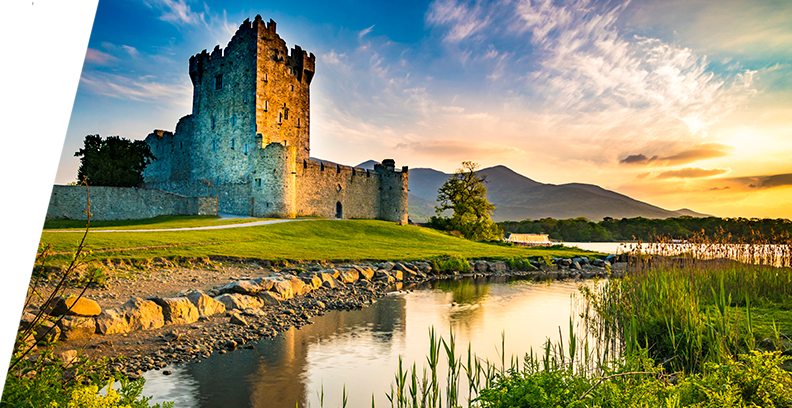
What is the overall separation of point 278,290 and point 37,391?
8460 mm

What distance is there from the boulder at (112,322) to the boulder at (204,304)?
151 centimetres

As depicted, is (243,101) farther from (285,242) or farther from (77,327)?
(77,327)

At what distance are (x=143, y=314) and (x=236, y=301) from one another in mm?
2119

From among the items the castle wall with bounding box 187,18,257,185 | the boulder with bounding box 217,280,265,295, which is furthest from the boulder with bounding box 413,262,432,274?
the castle wall with bounding box 187,18,257,185

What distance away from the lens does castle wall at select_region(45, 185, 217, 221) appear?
2458cm

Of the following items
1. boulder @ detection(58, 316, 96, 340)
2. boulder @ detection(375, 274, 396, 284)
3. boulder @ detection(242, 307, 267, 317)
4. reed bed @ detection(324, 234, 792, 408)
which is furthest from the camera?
boulder @ detection(375, 274, 396, 284)

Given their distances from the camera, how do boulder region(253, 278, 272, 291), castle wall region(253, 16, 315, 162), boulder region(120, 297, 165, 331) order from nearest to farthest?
boulder region(120, 297, 165, 331) < boulder region(253, 278, 272, 291) < castle wall region(253, 16, 315, 162)

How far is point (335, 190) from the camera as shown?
1521 inches

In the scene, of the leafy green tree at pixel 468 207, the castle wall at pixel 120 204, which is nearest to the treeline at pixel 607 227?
the leafy green tree at pixel 468 207

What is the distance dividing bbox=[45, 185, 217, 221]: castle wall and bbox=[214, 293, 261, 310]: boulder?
2167 cm

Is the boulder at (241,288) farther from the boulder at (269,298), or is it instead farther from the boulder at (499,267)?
the boulder at (499,267)

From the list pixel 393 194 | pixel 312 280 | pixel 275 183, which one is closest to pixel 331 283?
pixel 312 280

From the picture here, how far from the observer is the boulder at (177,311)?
Answer: 771 cm

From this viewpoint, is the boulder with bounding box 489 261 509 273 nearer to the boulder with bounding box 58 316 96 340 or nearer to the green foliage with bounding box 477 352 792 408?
the boulder with bounding box 58 316 96 340
